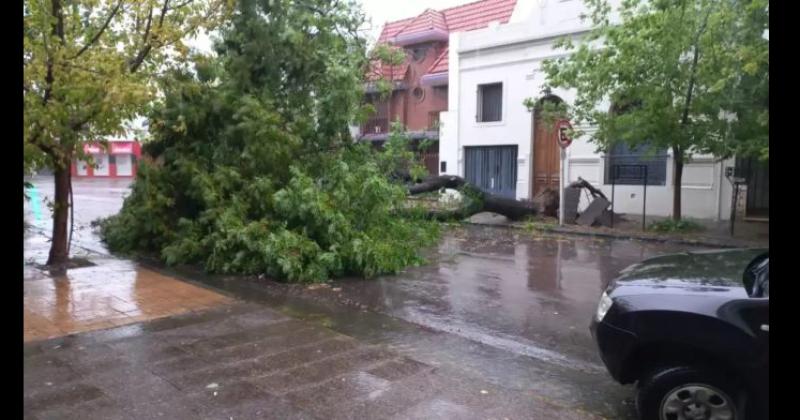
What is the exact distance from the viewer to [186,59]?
965 centimetres

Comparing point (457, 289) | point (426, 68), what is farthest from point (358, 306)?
point (426, 68)

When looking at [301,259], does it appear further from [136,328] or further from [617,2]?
[617,2]

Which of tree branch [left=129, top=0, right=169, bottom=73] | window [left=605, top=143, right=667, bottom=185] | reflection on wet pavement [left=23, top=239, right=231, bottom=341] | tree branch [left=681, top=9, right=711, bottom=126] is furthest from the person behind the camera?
window [left=605, top=143, right=667, bottom=185]

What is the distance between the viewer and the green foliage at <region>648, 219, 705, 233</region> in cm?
1416

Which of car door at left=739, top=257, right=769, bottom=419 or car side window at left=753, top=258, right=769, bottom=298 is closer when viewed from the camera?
car door at left=739, top=257, right=769, bottom=419

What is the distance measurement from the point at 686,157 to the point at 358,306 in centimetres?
983

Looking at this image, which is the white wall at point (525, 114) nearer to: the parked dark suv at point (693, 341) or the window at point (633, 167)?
the window at point (633, 167)

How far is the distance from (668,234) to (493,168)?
29.2 ft

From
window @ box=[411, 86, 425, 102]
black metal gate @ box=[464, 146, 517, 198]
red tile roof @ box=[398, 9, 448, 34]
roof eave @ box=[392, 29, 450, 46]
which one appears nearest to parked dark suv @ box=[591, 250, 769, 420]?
black metal gate @ box=[464, 146, 517, 198]

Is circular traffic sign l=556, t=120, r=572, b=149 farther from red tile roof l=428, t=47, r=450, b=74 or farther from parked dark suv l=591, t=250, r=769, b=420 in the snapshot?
red tile roof l=428, t=47, r=450, b=74

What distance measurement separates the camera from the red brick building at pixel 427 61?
24.9 metres

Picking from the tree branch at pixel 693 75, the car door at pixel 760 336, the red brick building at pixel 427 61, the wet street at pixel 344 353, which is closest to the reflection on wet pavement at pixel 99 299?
the wet street at pixel 344 353

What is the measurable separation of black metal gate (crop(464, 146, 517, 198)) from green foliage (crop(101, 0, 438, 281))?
10.4 m

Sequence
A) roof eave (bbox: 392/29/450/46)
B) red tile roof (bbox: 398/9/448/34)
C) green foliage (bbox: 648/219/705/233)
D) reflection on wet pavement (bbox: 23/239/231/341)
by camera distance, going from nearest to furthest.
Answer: reflection on wet pavement (bbox: 23/239/231/341)
green foliage (bbox: 648/219/705/233)
roof eave (bbox: 392/29/450/46)
red tile roof (bbox: 398/9/448/34)
